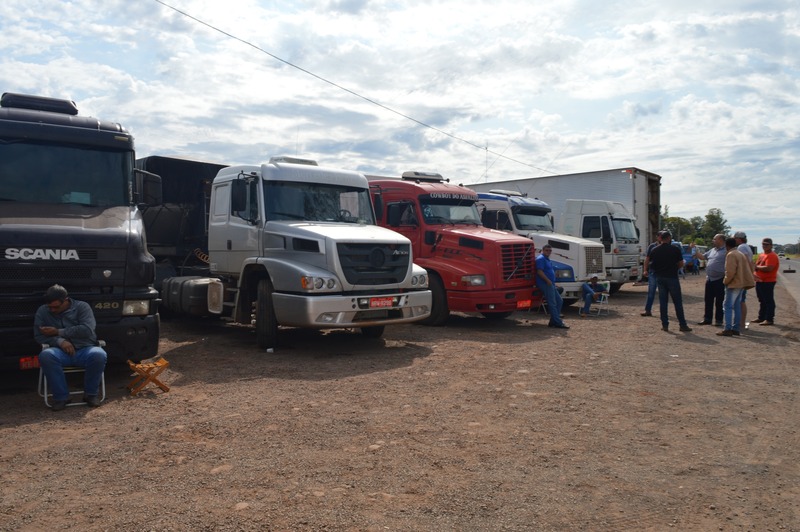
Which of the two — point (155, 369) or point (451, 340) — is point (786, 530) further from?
point (451, 340)

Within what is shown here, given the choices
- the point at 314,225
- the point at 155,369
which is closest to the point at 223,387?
the point at 155,369

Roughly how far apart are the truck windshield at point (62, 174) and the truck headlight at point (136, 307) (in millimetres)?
1608

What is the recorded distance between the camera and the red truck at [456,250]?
12.2 m

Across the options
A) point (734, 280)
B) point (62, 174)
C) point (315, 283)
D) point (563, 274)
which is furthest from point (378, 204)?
point (734, 280)

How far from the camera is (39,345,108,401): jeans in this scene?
21.0ft

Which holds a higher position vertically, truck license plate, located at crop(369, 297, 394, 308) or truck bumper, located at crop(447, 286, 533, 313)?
truck license plate, located at crop(369, 297, 394, 308)

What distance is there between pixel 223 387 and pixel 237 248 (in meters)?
3.39

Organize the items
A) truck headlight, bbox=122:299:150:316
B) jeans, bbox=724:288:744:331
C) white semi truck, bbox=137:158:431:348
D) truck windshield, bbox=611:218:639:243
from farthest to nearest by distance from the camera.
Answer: truck windshield, bbox=611:218:639:243 < jeans, bbox=724:288:744:331 < white semi truck, bbox=137:158:431:348 < truck headlight, bbox=122:299:150:316

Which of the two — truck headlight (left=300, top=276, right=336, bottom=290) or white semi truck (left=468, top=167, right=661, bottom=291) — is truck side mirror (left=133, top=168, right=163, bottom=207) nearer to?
truck headlight (left=300, top=276, right=336, bottom=290)

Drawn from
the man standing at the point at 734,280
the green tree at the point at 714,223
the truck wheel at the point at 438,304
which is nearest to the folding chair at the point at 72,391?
the truck wheel at the point at 438,304

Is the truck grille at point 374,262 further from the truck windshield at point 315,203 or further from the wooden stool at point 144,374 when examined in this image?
the wooden stool at point 144,374

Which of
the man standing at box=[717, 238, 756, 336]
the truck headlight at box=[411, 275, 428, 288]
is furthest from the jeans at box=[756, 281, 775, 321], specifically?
the truck headlight at box=[411, 275, 428, 288]

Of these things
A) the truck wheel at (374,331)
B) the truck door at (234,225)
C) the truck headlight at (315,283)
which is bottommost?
the truck wheel at (374,331)

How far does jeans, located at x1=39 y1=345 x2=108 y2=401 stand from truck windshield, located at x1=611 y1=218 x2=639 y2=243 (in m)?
15.9
